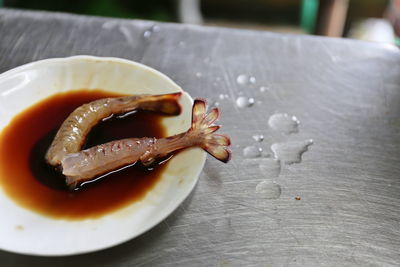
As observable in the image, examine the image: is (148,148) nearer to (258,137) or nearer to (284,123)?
(258,137)

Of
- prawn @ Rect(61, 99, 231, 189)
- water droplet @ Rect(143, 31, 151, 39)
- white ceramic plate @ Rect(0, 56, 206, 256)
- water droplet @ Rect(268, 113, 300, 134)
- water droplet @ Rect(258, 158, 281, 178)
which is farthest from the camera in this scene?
water droplet @ Rect(143, 31, 151, 39)

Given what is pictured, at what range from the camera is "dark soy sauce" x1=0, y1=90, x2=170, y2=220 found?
1072mm

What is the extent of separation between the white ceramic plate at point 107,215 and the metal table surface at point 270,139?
7 cm

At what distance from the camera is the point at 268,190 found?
120 centimetres

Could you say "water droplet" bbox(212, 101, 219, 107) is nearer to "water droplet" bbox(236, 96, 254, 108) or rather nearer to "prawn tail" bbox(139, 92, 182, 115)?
"water droplet" bbox(236, 96, 254, 108)

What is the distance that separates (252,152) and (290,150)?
0.35ft

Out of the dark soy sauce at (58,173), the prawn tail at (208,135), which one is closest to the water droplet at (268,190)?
the prawn tail at (208,135)

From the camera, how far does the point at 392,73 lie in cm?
158

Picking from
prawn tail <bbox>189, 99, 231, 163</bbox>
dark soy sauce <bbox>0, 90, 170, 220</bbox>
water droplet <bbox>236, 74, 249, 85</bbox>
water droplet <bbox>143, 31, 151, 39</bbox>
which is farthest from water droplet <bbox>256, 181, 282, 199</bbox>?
water droplet <bbox>143, 31, 151, 39</bbox>

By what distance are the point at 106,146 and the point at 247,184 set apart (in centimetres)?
37

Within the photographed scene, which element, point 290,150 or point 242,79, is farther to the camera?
point 242,79

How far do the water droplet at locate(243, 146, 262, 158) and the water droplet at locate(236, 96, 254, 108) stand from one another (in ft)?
0.59

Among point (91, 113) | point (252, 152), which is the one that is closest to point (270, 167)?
point (252, 152)

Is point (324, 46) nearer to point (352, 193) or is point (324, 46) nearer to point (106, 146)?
point (352, 193)
